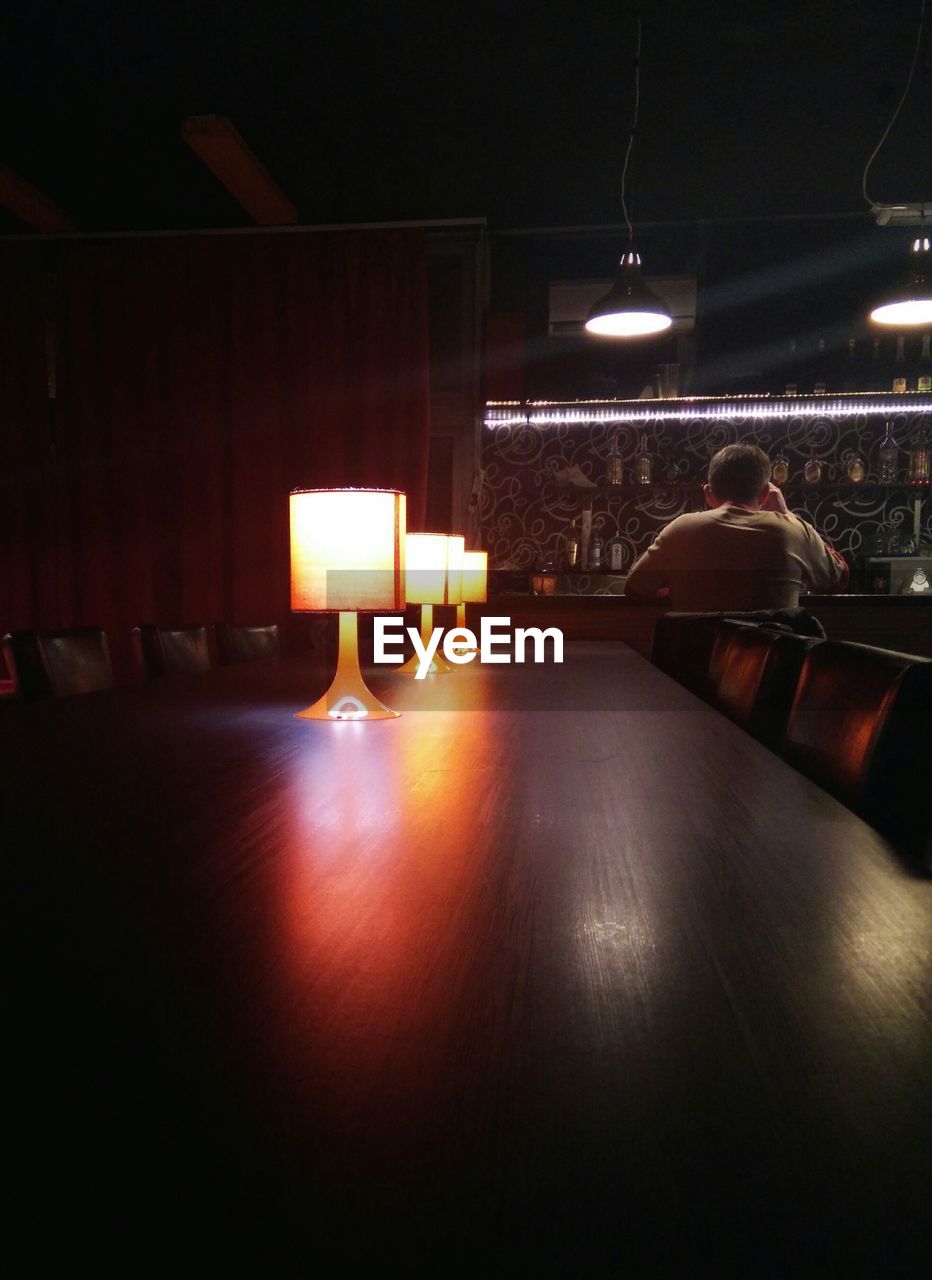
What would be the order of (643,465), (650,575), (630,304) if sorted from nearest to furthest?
(650,575) < (630,304) < (643,465)

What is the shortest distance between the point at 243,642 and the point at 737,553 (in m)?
1.76

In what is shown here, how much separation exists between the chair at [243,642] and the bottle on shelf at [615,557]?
233 centimetres

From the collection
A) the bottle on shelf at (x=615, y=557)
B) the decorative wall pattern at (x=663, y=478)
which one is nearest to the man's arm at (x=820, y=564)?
the bottle on shelf at (x=615, y=557)

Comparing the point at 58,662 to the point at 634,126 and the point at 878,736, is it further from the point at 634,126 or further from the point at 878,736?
the point at 634,126

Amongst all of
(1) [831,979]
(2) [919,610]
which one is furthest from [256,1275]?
(2) [919,610]

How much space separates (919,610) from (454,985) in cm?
436

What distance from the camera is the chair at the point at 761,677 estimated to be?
1.51 meters

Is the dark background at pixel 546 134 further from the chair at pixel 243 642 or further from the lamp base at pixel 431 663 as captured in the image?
the lamp base at pixel 431 663

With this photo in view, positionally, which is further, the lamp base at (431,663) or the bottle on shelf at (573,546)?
the bottle on shelf at (573,546)

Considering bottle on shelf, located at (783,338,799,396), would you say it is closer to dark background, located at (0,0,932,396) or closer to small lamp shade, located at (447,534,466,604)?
dark background, located at (0,0,932,396)

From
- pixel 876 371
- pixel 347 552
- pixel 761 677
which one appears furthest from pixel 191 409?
pixel 761 677

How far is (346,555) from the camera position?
55.4 inches

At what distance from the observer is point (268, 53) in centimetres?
340

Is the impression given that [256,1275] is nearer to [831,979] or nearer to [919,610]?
[831,979]
